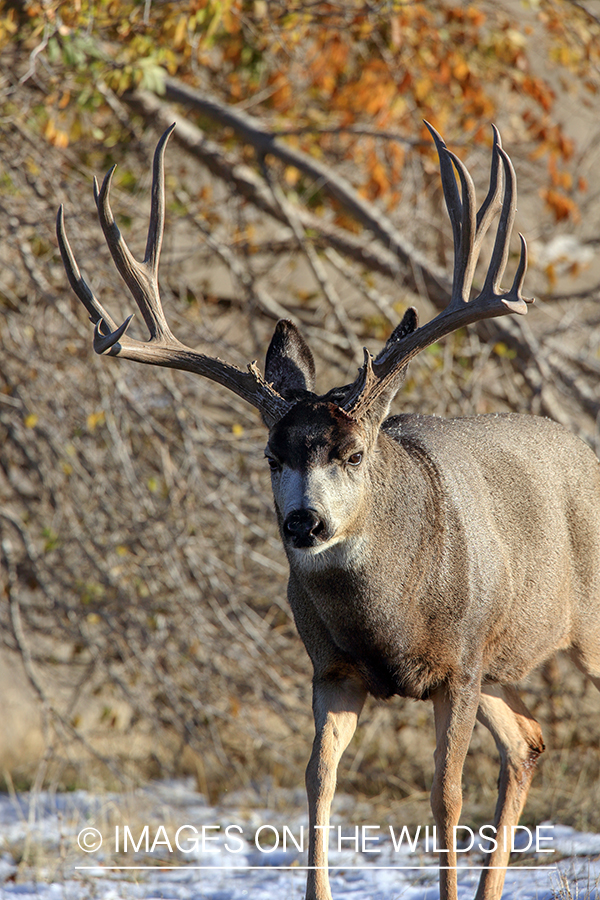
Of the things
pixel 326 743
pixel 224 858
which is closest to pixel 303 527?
pixel 326 743

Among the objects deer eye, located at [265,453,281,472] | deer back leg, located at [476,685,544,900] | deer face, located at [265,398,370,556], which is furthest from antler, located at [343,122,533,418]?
deer back leg, located at [476,685,544,900]

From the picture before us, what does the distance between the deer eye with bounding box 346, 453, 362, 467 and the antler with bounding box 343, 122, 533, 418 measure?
14 centimetres

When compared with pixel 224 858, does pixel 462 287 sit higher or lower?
higher

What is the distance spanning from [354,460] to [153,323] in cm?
100

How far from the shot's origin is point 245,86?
898cm

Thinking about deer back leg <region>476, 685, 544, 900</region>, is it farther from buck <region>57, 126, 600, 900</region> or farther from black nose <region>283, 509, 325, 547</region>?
black nose <region>283, 509, 325, 547</region>

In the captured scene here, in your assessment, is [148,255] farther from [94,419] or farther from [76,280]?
[94,419]

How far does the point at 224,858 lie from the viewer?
5.79 meters

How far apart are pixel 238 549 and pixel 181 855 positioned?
1.91 m

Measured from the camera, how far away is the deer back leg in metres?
4.54

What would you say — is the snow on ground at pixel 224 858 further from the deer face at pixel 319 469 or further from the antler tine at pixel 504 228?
the antler tine at pixel 504 228

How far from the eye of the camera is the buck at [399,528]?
3674 millimetres

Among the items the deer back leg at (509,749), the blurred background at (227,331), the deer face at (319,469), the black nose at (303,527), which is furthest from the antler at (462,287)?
the blurred background at (227,331)

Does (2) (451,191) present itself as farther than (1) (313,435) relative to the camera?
Yes
